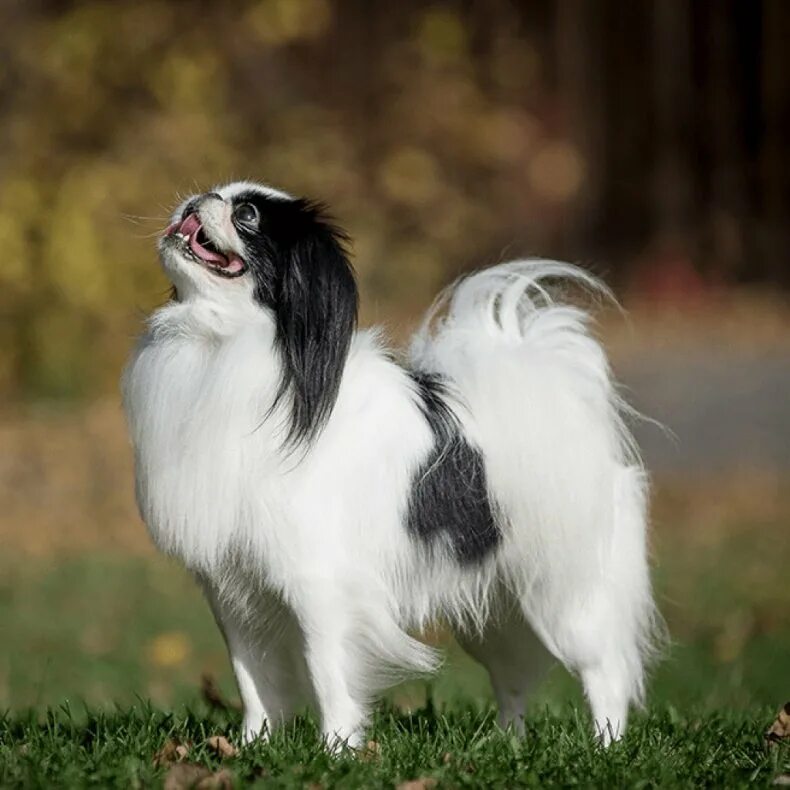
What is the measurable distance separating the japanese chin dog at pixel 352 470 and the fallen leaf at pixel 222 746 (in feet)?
0.69

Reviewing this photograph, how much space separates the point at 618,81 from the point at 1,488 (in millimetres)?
Answer: 11083

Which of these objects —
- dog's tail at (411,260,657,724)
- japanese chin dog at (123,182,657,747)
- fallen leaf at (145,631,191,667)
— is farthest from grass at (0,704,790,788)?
fallen leaf at (145,631,191,667)

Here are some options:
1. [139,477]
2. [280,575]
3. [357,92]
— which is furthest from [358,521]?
[357,92]

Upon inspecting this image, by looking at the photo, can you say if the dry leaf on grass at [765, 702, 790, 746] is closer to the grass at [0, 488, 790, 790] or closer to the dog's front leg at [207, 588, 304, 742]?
the grass at [0, 488, 790, 790]

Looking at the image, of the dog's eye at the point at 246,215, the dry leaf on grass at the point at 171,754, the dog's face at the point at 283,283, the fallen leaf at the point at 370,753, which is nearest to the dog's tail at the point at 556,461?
the dog's face at the point at 283,283

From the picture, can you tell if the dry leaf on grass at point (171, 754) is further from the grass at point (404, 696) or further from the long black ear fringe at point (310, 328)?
the long black ear fringe at point (310, 328)

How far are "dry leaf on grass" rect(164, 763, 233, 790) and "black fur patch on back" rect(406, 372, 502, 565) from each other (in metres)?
0.95

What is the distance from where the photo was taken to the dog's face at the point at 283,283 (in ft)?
14.9

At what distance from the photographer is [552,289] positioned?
5.73 m

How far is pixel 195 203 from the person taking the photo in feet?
15.1

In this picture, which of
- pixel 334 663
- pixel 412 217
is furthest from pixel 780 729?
pixel 412 217

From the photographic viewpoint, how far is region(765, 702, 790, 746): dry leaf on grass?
16.4 feet

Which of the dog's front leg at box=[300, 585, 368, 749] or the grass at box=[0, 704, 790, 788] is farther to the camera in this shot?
the dog's front leg at box=[300, 585, 368, 749]

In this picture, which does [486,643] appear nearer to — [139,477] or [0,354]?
[139,477]
